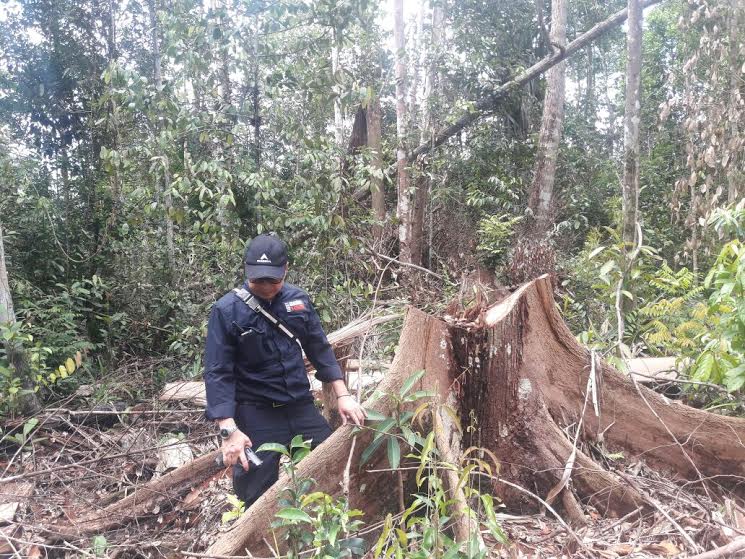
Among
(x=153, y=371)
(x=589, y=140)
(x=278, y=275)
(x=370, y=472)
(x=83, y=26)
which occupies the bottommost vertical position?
(x=153, y=371)

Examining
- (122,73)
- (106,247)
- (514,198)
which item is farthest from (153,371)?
(514,198)

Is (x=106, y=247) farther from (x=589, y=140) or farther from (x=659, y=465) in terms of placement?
(x=589, y=140)

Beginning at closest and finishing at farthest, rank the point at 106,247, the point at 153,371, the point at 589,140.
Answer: the point at 153,371
the point at 106,247
the point at 589,140

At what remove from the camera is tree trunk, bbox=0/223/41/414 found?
5102mm

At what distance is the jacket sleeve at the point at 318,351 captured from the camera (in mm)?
3232

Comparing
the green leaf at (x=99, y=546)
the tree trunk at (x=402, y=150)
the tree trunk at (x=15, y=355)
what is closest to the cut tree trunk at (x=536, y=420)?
the green leaf at (x=99, y=546)

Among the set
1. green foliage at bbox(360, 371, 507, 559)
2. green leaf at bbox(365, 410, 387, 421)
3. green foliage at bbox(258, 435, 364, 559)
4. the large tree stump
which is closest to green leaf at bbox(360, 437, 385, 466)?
green foliage at bbox(360, 371, 507, 559)

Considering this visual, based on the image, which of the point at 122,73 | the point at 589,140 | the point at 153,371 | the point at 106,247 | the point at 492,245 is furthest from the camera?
the point at 589,140

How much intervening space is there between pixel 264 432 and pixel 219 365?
49 cm

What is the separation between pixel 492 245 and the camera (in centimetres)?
960

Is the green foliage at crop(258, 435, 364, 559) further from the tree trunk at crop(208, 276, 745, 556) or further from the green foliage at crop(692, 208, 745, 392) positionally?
the green foliage at crop(692, 208, 745, 392)

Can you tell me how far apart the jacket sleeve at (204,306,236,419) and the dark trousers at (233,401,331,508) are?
245 mm

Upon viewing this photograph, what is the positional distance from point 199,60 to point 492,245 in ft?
19.4

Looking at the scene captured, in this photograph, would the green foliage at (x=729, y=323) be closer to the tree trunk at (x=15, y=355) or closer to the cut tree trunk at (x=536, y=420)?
the cut tree trunk at (x=536, y=420)
